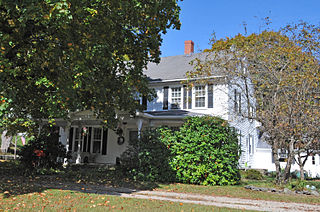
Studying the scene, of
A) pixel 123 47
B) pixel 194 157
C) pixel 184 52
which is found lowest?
pixel 194 157

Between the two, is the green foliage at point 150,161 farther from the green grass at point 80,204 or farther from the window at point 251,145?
the window at point 251,145

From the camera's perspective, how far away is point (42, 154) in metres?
13.8

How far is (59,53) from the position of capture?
871 centimetres

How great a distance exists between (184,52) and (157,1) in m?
14.5

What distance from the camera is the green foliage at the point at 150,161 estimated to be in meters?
12.5

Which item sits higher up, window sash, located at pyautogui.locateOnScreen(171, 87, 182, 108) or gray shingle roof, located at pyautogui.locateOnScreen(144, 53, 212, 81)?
gray shingle roof, located at pyautogui.locateOnScreen(144, 53, 212, 81)

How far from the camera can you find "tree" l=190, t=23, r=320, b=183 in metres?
11.7

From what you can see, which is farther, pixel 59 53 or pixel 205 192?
pixel 205 192

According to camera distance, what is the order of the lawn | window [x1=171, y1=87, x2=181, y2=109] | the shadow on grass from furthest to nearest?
1. window [x1=171, y1=87, x2=181, y2=109]
2. the shadow on grass
3. the lawn

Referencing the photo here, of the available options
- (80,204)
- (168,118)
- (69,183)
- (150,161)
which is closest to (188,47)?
(168,118)

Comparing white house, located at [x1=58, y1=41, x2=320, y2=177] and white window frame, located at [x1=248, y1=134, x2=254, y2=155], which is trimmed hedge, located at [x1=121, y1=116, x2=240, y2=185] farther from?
white window frame, located at [x1=248, y1=134, x2=254, y2=155]

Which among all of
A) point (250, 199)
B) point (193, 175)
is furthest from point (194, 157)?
point (250, 199)

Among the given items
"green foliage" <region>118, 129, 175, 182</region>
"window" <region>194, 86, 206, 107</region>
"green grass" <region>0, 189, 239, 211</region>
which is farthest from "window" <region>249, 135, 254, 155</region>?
"green grass" <region>0, 189, 239, 211</region>

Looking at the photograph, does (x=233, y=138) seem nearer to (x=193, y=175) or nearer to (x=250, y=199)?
(x=193, y=175)
